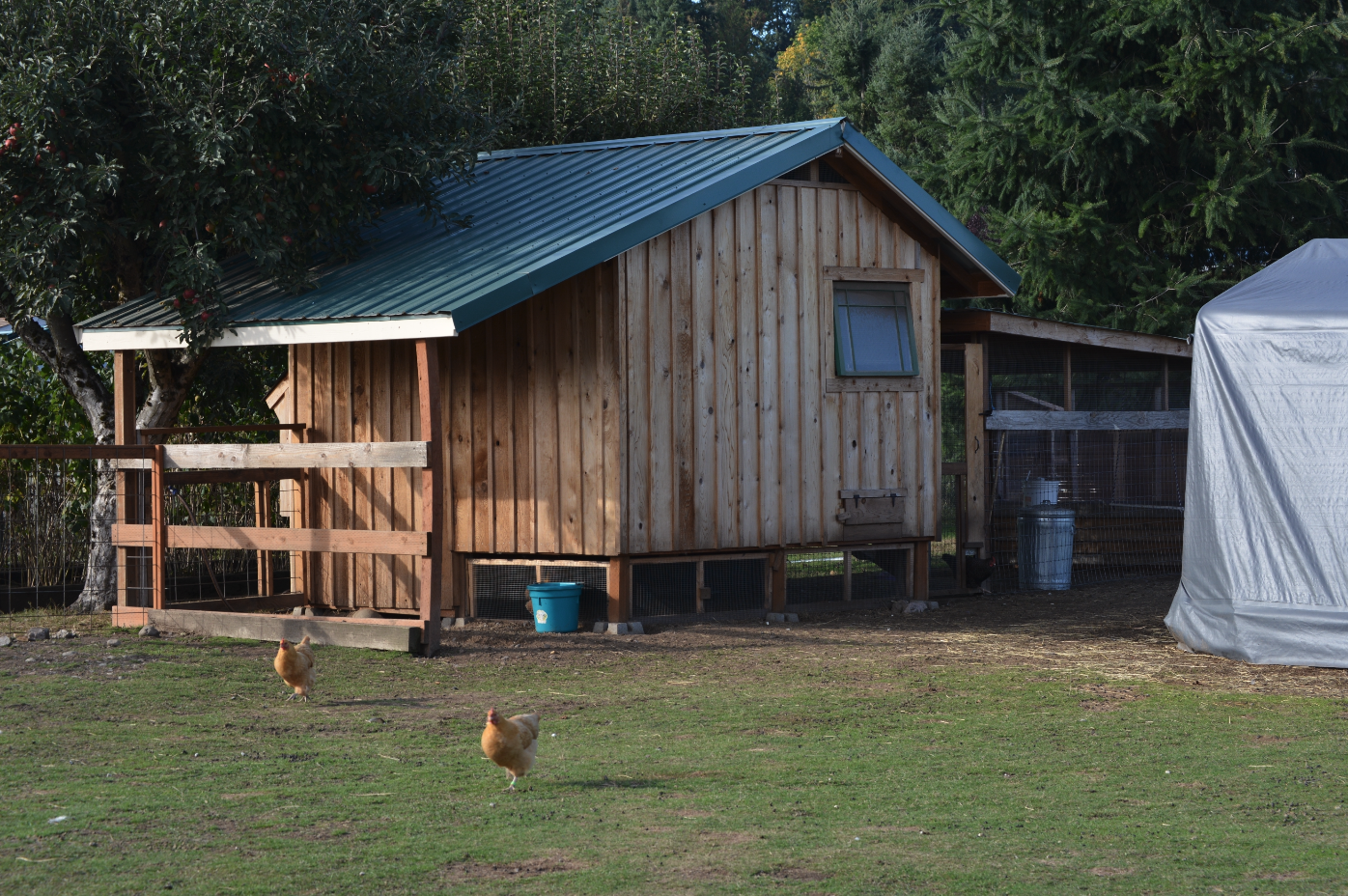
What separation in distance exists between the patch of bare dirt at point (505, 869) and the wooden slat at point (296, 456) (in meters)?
5.25

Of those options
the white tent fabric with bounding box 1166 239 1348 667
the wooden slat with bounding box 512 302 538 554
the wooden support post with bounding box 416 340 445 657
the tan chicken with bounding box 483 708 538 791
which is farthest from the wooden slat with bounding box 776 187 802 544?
the tan chicken with bounding box 483 708 538 791

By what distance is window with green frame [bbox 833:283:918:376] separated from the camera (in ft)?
42.2

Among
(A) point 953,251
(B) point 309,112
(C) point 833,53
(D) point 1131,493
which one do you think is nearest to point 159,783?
(B) point 309,112

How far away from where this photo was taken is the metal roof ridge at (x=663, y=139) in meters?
12.8

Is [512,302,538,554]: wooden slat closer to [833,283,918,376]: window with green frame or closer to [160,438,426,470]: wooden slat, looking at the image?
[160,438,426,470]: wooden slat

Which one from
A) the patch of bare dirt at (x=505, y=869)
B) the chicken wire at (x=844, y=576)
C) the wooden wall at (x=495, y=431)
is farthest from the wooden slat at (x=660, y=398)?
the patch of bare dirt at (x=505, y=869)

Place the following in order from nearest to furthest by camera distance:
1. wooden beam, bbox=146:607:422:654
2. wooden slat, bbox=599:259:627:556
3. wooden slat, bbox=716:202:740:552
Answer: wooden beam, bbox=146:607:422:654 < wooden slat, bbox=599:259:627:556 < wooden slat, bbox=716:202:740:552

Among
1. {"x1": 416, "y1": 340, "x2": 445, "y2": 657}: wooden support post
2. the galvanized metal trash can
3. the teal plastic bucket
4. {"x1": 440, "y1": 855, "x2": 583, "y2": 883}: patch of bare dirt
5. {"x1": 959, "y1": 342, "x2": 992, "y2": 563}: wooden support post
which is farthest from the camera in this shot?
the galvanized metal trash can

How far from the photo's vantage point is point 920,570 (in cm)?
1368

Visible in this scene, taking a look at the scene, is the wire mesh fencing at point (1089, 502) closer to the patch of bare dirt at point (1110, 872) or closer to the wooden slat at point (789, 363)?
the wooden slat at point (789, 363)

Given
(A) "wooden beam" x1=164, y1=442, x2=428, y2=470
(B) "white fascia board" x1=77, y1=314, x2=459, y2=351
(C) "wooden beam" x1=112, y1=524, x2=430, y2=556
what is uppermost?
(B) "white fascia board" x1=77, y1=314, x2=459, y2=351

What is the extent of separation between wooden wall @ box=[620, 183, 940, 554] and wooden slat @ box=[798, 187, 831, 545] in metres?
0.01

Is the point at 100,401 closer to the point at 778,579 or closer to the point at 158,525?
the point at 158,525

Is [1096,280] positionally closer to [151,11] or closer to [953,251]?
[953,251]
